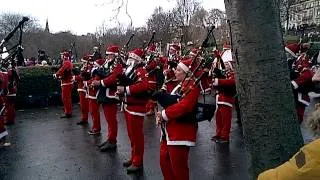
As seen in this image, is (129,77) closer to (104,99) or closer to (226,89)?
(104,99)

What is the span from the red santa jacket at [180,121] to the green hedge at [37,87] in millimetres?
11685

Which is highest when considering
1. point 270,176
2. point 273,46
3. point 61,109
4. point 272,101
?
Answer: point 273,46

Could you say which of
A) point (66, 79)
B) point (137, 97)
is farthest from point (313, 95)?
point (66, 79)

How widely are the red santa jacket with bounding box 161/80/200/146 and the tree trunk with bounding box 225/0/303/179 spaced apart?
5.36ft

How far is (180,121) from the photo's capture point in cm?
550

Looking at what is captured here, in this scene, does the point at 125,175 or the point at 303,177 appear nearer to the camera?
the point at 303,177

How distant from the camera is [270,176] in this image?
2.41 m

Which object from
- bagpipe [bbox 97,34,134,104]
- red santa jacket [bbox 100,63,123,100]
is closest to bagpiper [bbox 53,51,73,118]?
bagpipe [bbox 97,34,134,104]

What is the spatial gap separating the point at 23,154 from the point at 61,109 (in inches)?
278

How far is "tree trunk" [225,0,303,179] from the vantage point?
3.54 metres

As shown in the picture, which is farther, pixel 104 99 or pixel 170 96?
pixel 104 99

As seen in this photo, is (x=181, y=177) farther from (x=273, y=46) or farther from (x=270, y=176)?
(x=270, y=176)

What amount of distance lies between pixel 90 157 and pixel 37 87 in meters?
8.89

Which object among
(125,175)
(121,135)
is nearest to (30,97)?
(121,135)
